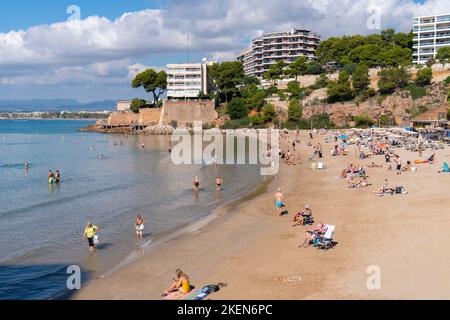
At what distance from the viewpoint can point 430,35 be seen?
3728 inches

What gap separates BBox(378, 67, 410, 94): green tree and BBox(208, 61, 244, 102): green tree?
31130mm

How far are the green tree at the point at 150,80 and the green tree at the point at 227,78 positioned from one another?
431 inches

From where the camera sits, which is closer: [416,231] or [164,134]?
[416,231]

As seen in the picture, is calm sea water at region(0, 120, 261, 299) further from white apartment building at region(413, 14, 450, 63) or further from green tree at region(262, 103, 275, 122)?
white apartment building at region(413, 14, 450, 63)

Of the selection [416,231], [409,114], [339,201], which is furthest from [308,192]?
[409,114]

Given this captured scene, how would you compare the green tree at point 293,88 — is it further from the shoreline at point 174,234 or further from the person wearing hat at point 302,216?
the person wearing hat at point 302,216

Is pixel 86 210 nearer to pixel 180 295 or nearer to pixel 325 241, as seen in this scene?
pixel 325 241

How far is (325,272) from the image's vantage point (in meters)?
12.9

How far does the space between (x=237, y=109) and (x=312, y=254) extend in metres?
76.8

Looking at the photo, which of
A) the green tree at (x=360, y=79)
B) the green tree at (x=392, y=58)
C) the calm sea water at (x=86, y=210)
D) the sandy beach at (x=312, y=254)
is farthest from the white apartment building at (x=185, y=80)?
the sandy beach at (x=312, y=254)

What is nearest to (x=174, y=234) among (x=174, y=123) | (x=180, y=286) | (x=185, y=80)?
(x=180, y=286)

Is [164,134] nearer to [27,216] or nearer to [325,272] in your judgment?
[27,216]
